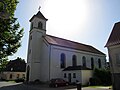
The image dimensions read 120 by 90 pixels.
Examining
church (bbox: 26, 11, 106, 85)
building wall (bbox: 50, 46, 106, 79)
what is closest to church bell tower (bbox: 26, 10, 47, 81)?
church (bbox: 26, 11, 106, 85)

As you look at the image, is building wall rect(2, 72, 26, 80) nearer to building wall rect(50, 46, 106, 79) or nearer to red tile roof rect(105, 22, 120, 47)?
building wall rect(50, 46, 106, 79)

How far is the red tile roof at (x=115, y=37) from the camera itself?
1783 centimetres

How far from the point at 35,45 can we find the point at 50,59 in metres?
5.96

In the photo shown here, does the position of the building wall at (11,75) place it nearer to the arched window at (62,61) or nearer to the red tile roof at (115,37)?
the arched window at (62,61)

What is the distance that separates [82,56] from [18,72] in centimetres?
3153

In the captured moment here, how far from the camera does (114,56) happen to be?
17.3m

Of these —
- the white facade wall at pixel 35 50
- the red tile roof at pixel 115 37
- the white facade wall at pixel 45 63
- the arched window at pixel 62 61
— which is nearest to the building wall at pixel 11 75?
the white facade wall at pixel 35 50

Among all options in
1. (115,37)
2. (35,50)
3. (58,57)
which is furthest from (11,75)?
(115,37)

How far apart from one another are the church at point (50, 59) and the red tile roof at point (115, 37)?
1086 centimetres

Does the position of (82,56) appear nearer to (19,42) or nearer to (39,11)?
(39,11)

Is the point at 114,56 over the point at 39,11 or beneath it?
beneath

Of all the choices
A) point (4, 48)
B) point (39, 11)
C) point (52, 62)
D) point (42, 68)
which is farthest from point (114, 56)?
point (39, 11)

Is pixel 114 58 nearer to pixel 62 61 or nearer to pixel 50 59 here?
pixel 50 59

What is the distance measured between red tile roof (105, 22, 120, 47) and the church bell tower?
1890cm
